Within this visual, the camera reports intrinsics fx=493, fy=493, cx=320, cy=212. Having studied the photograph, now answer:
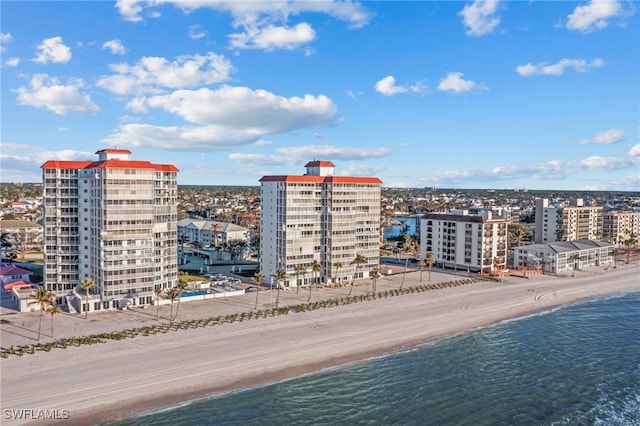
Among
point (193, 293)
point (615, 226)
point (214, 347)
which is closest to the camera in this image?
point (214, 347)

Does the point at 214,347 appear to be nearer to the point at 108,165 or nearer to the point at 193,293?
the point at 193,293

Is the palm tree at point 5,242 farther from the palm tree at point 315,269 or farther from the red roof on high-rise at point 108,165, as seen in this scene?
the palm tree at point 315,269

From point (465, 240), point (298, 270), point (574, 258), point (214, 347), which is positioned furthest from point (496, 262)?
point (214, 347)

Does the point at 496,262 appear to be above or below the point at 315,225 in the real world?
below

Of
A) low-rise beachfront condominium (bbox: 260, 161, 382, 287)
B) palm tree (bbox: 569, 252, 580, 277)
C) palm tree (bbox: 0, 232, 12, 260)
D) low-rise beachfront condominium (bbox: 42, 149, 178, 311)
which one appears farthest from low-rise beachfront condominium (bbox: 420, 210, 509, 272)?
palm tree (bbox: 0, 232, 12, 260)

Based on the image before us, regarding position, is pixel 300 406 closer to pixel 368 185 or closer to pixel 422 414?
pixel 422 414

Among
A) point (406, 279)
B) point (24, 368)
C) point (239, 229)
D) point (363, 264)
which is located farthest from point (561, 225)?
point (24, 368)
